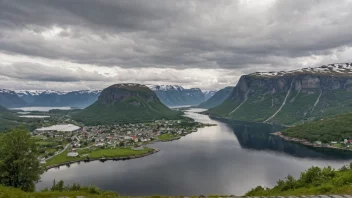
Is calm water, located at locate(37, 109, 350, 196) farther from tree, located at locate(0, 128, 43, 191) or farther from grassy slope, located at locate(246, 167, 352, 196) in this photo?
tree, located at locate(0, 128, 43, 191)

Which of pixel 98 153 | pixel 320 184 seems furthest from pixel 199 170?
pixel 320 184

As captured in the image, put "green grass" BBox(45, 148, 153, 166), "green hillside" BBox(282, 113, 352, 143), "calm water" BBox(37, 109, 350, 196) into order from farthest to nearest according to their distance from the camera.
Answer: "green hillside" BBox(282, 113, 352, 143) → "green grass" BBox(45, 148, 153, 166) → "calm water" BBox(37, 109, 350, 196)

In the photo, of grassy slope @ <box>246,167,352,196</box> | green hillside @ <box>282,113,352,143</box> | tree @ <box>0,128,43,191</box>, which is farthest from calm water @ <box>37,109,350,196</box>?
tree @ <box>0,128,43,191</box>

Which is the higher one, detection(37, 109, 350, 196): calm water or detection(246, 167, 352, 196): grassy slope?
detection(246, 167, 352, 196): grassy slope

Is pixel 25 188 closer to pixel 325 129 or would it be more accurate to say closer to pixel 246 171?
pixel 246 171

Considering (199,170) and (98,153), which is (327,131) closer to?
(199,170)
